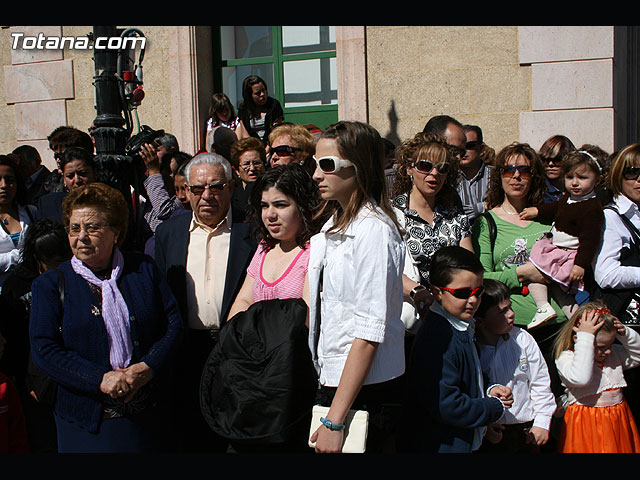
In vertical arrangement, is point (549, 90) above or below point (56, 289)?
above

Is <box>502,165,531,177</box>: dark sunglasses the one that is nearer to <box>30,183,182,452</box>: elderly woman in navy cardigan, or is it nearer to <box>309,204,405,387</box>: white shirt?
<box>309,204,405,387</box>: white shirt

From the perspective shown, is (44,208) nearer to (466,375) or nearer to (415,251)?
(415,251)

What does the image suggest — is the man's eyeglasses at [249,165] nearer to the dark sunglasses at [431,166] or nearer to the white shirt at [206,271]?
the white shirt at [206,271]

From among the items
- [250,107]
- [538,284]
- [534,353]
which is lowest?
[534,353]

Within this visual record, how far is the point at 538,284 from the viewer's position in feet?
12.6

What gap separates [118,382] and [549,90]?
603 cm

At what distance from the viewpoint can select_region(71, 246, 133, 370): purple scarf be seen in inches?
120

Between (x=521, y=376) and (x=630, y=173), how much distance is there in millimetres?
1678

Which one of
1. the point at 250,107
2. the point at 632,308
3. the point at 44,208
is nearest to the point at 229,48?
the point at 250,107

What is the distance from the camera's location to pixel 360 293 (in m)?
2.43

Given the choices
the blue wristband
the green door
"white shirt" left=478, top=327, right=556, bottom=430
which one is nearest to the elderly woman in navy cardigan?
the blue wristband

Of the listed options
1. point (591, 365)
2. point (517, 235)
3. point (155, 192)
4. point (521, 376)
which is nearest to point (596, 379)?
point (591, 365)

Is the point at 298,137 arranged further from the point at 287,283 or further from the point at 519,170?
the point at 287,283

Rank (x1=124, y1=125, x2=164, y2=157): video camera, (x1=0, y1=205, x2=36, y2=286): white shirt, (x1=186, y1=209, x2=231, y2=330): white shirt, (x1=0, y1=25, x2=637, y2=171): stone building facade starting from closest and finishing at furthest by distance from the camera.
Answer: (x1=186, y1=209, x2=231, y2=330): white shirt
(x1=0, y1=205, x2=36, y2=286): white shirt
(x1=124, y1=125, x2=164, y2=157): video camera
(x1=0, y1=25, x2=637, y2=171): stone building facade
